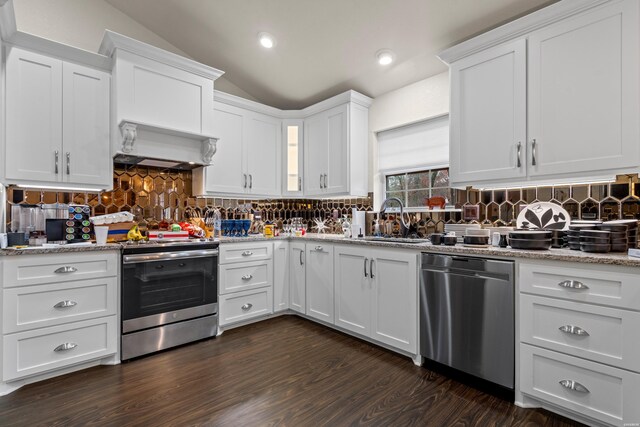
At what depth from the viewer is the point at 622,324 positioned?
1625 millimetres

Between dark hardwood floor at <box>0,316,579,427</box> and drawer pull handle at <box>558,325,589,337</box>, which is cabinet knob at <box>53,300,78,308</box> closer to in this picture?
dark hardwood floor at <box>0,316,579,427</box>

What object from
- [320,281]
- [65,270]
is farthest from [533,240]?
[65,270]

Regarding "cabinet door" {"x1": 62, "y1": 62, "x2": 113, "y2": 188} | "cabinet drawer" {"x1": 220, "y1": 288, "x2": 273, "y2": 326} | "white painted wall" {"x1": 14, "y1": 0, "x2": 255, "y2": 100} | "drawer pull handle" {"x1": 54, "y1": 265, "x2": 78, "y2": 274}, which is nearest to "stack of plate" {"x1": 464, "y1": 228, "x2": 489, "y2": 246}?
"cabinet drawer" {"x1": 220, "y1": 288, "x2": 273, "y2": 326}

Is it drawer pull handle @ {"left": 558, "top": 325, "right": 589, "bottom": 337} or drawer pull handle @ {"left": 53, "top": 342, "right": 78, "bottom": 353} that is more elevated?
drawer pull handle @ {"left": 558, "top": 325, "right": 589, "bottom": 337}

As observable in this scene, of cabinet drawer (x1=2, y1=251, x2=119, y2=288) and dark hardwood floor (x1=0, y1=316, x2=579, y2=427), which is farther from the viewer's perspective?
cabinet drawer (x1=2, y1=251, x2=119, y2=288)

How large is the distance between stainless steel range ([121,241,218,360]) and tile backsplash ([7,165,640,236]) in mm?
803

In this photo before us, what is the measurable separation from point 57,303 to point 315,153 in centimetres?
284

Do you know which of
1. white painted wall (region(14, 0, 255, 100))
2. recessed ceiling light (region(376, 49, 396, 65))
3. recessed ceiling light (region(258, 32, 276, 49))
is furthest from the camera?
recessed ceiling light (region(258, 32, 276, 49))

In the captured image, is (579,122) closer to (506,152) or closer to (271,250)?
(506,152)

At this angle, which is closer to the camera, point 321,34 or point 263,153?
point 321,34

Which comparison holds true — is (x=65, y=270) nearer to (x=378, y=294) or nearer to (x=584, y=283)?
(x=378, y=294)

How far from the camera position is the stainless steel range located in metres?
2.58

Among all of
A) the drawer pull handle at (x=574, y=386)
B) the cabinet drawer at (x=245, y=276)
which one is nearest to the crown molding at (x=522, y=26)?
the drawer pull handle at (x=574, y=386)

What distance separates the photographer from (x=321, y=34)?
3.18m
